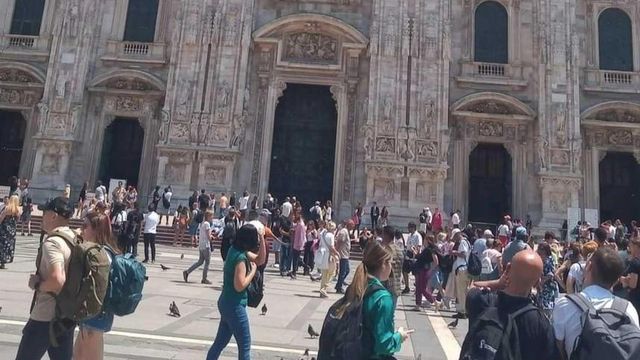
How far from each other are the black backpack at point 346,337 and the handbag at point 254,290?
206 centimetres

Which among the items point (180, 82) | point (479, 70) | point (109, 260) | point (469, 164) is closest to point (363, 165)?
point (469, 164)

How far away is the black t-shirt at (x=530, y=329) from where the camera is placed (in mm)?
2543

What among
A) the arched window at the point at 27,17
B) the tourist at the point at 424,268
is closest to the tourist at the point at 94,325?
the tourist at the point at 424,268

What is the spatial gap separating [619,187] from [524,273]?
2460 centimetres

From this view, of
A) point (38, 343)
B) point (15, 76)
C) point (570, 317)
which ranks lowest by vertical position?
point (38, 343)

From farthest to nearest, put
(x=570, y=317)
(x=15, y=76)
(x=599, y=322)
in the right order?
1. (x=15, y=76)
2. (x=570, y=317)
3. (x=599, y=322)

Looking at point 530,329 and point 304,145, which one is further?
point 304,145

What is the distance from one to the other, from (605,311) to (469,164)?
22.0 metres

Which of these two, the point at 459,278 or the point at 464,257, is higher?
the point at 464,257

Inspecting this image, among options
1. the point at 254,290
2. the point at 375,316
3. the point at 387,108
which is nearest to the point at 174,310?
the point at 254,290

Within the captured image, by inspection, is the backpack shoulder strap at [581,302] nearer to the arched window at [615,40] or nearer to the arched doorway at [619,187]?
the arched doorway at [619,187]

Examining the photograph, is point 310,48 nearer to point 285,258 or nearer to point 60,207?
point 285,258

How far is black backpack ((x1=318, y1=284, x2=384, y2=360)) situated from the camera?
9.16 feet

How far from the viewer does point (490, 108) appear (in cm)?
2342
